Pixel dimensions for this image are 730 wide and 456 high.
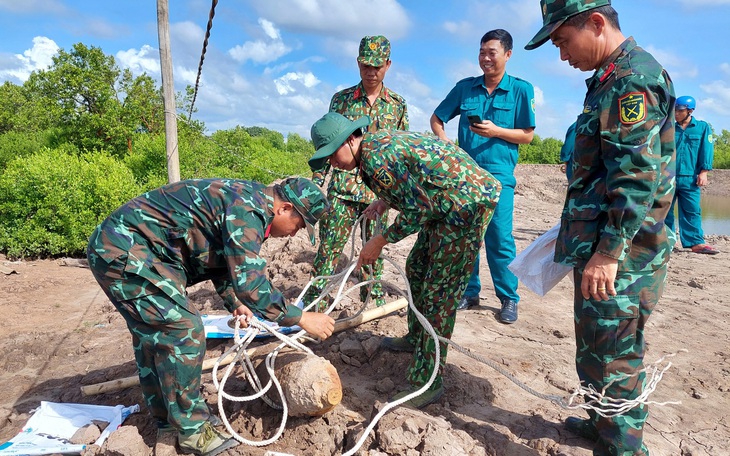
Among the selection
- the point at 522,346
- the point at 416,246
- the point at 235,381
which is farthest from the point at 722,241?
the point at 235,381

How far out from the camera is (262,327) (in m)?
2.70

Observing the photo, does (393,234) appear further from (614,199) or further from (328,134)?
(614,199)

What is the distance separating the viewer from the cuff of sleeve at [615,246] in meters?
1.94

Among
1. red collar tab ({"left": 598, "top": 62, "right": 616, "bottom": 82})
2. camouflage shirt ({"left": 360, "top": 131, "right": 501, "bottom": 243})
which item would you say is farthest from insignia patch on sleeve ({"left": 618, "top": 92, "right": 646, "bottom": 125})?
camouflage shirt ({"left": 360, "top": 131, "right": 501, "bottom": 243})

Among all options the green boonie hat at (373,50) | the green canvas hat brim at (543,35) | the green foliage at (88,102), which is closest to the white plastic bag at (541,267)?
the green canvas hat brim at (543,35)

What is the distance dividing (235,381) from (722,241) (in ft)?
30.4

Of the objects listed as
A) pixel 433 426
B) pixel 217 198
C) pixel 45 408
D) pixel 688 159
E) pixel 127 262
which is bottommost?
pixel 45 408

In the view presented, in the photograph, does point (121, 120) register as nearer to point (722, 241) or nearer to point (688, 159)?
point (688, 159)

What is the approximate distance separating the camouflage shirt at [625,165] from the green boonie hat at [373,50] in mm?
2131

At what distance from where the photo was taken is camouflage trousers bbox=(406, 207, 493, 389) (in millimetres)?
2750

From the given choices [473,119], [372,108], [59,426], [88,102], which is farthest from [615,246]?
[88,102]

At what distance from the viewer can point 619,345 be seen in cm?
212

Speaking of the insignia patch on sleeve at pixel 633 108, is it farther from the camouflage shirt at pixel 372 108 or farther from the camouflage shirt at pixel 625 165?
the camouflage shirt at pixel 372 108

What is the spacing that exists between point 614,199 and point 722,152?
39.9m
